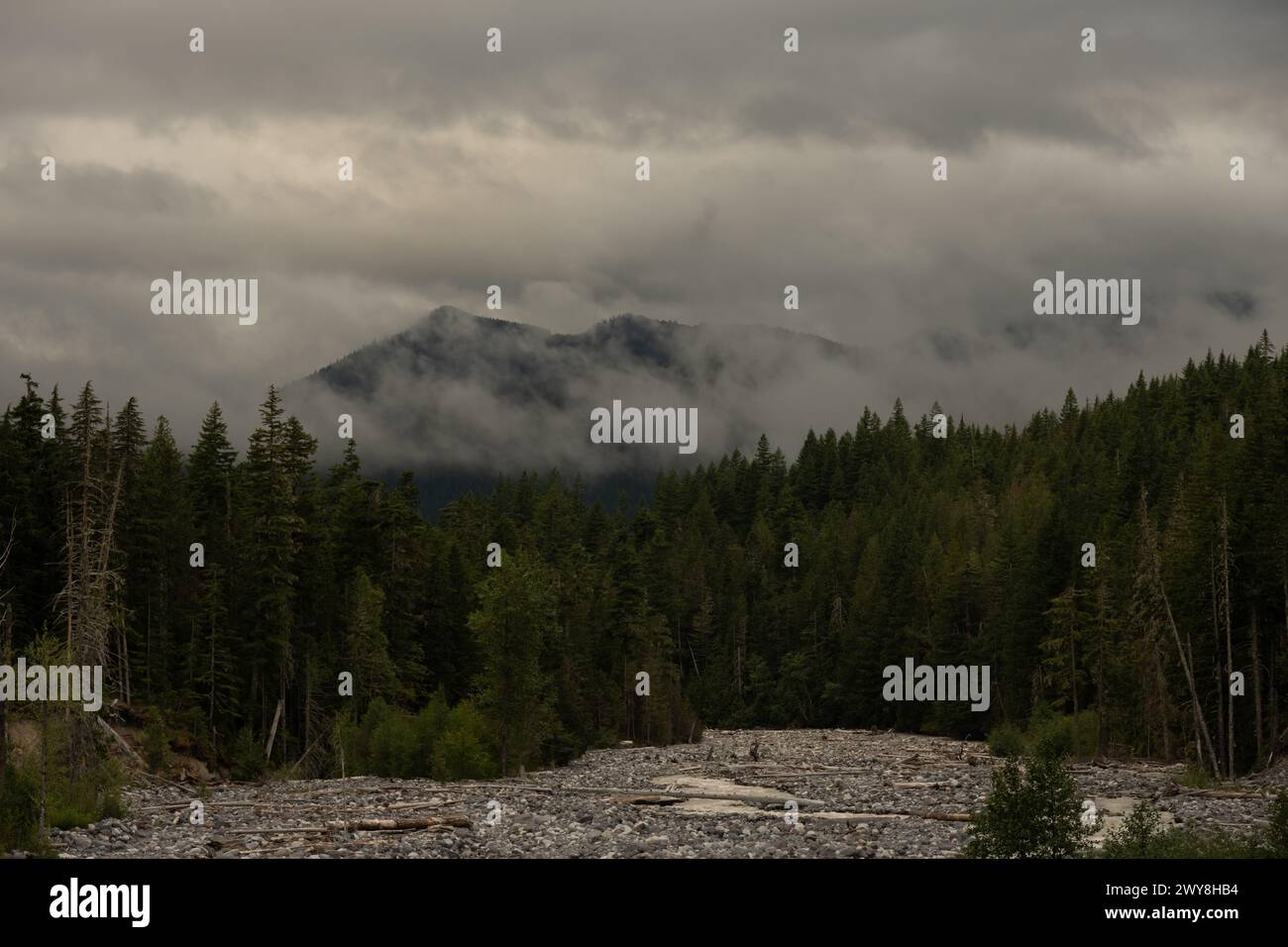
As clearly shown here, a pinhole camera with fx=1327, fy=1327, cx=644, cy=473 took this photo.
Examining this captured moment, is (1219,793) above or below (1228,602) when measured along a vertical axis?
below

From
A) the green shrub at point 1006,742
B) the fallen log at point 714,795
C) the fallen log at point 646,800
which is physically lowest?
the green shrub at point 1006,742

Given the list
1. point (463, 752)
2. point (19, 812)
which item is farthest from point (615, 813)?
point (19, 812)

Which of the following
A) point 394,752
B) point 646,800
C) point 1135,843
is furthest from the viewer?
point 394,752

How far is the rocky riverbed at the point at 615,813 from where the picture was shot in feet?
108

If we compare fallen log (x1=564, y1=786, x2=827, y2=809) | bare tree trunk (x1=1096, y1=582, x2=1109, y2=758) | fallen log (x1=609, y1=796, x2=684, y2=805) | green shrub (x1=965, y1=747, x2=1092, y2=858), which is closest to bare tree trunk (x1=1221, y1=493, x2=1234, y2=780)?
bare tree trunk (x1=1096, y1=582, x2=1109, y2=758)

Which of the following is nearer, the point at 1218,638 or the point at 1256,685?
the point at 1256,685

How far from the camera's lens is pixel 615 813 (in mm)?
42875

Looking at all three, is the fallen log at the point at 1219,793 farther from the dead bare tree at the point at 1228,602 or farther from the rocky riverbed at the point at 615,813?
the dead bare tree at the point at 1228,602

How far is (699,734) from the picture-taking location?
108750 mm

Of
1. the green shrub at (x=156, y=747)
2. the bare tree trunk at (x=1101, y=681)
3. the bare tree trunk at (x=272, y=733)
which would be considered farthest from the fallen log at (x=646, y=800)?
the bare tree trunk at (x=1101, y=681)

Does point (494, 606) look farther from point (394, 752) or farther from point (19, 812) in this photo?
point (19, 812)

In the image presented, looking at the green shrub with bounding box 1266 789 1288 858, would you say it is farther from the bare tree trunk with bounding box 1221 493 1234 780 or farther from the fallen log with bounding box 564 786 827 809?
the bare tree trunk with bounding box 1221 493 1234 780

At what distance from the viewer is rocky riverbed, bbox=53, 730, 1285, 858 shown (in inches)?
1300
